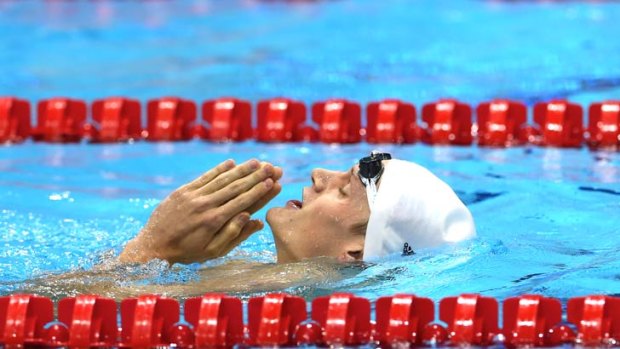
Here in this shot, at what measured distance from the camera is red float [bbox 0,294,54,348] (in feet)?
12.2

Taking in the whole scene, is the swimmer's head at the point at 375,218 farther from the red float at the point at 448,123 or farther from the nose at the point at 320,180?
the red float at the point at 448,123

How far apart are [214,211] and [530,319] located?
3.74ft

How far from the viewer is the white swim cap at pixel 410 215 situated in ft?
13.1

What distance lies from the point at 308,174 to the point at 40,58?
461cm

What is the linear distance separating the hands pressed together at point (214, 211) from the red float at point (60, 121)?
3.25m

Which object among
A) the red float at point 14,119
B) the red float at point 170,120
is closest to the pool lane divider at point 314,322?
the red float at point 170,120

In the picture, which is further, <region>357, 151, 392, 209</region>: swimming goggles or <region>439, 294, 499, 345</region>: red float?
<region>357, 151, 392, 209</region>: swimming goggles

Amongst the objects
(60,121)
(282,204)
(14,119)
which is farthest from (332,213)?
(14,119)

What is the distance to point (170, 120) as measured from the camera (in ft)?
23.8

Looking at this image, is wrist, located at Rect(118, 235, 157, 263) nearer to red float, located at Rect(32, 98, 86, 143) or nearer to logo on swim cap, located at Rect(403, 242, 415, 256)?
logo on swim cap, located at Rect(403, 242, 415, 256)

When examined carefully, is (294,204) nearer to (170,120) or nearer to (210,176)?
(210,176)

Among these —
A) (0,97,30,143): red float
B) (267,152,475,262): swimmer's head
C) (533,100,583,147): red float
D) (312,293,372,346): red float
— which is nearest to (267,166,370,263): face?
(267,152,475,262): swimmer's head

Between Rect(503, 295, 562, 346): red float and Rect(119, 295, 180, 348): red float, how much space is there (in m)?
1.07

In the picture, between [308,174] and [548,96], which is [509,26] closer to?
[548,96]
